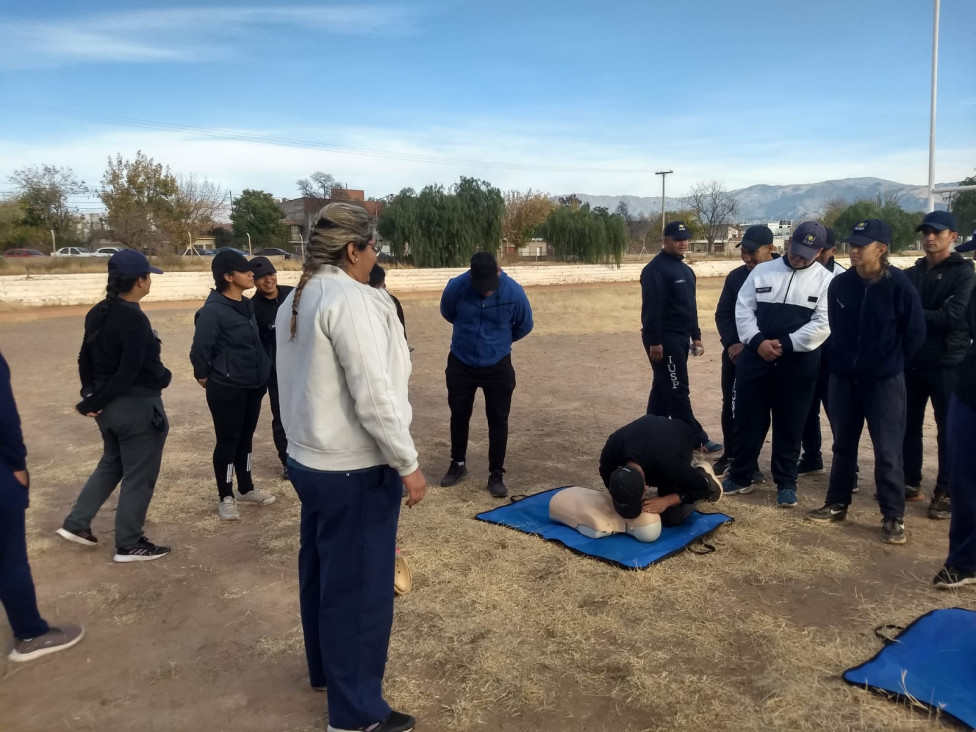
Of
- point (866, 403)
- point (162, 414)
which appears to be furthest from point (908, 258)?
point (162, 414)

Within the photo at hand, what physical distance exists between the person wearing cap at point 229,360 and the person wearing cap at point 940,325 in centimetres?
454

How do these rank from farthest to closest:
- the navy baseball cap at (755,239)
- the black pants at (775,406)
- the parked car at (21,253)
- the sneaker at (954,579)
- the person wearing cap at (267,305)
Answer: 1. the parked car at (21,253)
2. the navy baseball cap at (755,239)
3. the person wearing cap at (267,305)
4. the black pants at (775,406)
5. the sneaker at (954,579)

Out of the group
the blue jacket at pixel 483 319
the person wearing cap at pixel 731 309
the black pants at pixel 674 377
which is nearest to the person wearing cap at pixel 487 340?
the blue jacket at pixel 483 319

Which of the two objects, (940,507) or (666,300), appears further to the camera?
(666,300)

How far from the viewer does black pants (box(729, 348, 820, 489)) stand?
506 centimetres

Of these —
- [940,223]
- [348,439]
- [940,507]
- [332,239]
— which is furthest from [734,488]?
[332,239]

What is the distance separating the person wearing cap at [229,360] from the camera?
4.78 m

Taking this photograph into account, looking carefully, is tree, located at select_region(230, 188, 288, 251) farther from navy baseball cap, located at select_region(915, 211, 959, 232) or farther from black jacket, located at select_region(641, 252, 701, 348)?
navy baseball cap, located at select_region(915, 211, 959, 232)

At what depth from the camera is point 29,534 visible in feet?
16.0

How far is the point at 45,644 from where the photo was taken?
3350 mm

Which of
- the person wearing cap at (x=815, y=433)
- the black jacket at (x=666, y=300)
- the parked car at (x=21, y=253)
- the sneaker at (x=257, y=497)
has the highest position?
the parked car at (x=21, y=253)

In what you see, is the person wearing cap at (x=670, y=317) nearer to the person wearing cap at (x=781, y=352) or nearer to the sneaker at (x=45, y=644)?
the person wearing cap at (x=781, y=352)

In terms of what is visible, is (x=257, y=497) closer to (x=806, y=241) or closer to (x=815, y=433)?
(x=806, y=241)

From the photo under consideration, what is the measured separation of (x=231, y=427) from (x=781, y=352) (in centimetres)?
387
